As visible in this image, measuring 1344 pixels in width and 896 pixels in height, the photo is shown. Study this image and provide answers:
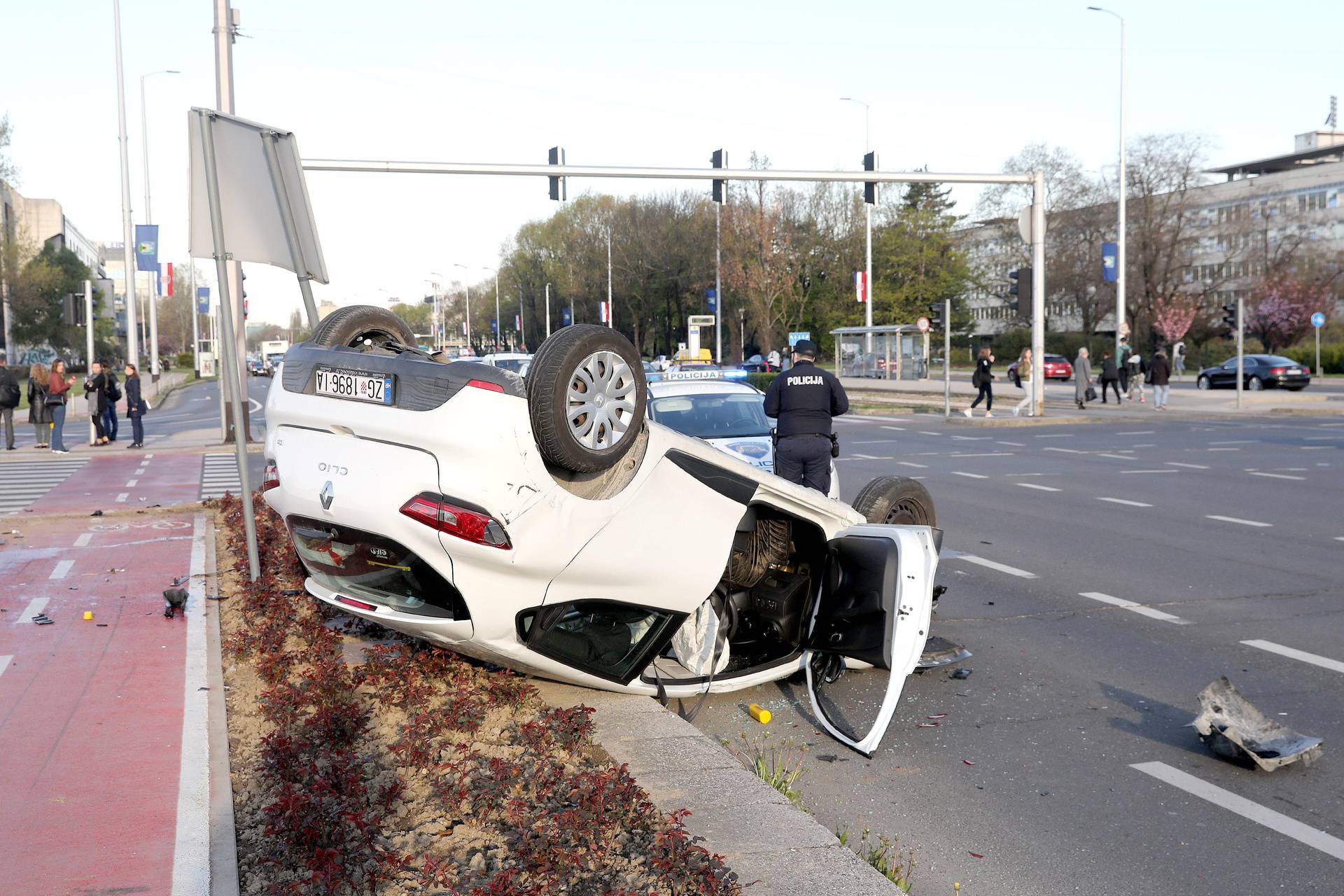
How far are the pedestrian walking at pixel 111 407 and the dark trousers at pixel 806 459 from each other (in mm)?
17716

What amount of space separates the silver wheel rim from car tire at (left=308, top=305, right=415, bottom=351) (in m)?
1.30

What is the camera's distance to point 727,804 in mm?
4270

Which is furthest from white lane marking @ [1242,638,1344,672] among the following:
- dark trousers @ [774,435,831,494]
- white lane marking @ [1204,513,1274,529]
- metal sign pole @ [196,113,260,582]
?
metal sign pole @ [196,113,260,582]

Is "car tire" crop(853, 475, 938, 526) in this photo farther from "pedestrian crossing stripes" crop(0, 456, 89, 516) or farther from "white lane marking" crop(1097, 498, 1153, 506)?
"pedestrian crossing stripes" crop(0, 456, 89, 516)

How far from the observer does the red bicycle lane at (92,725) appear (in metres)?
3.97

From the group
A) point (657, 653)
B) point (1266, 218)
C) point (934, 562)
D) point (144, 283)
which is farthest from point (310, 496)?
point (144, 283)

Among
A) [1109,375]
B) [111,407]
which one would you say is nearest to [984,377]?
[1109,375]

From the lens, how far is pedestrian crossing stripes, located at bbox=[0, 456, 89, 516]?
49.6 feet

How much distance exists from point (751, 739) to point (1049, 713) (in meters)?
1.54

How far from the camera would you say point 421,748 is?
15.1 feet

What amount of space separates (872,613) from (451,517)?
2.07 meters

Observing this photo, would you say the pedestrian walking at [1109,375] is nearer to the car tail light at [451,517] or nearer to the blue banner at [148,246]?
the blue banner at [148,246]

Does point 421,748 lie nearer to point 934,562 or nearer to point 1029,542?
point 934,562

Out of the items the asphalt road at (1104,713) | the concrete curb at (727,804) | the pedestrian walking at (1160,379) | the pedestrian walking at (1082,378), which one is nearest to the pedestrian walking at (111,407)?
the asphalt road at (1104,713)
